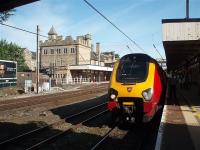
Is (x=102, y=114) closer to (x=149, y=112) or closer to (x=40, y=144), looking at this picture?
(x=149, y=112)

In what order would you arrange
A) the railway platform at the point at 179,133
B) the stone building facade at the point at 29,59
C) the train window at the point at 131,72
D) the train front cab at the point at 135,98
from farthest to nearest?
the stone building facade at the point at 29,59
the train window at the point at 131,72
the train front cab at the point at 135,98
the railway platform at the point at 179,133

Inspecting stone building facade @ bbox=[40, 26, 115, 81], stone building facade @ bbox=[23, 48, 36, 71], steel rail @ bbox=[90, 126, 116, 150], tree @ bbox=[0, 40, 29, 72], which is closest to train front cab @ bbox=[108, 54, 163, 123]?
steel rail @ bbox=[90, 126, 116, 150]

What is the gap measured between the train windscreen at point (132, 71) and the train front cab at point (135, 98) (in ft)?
0.27

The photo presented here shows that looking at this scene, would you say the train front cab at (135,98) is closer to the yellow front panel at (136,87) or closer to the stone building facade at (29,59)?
the yellow front panel at (136,87)

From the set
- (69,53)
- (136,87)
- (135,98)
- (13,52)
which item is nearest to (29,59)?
(69,53)

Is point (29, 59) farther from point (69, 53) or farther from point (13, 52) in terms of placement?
point (13, 52)

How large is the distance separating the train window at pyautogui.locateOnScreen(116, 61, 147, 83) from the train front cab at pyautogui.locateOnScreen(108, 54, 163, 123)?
0.28ft

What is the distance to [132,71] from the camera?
1452 cm

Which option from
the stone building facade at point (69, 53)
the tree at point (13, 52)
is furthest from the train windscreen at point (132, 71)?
the tree at point (13, 52)

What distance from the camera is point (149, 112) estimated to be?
13344 millimetres

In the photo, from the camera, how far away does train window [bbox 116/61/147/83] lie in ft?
46.5

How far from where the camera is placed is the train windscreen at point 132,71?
14172mm

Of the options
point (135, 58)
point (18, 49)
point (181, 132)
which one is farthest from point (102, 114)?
point (18, 49)

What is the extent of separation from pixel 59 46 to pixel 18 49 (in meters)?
14.1
